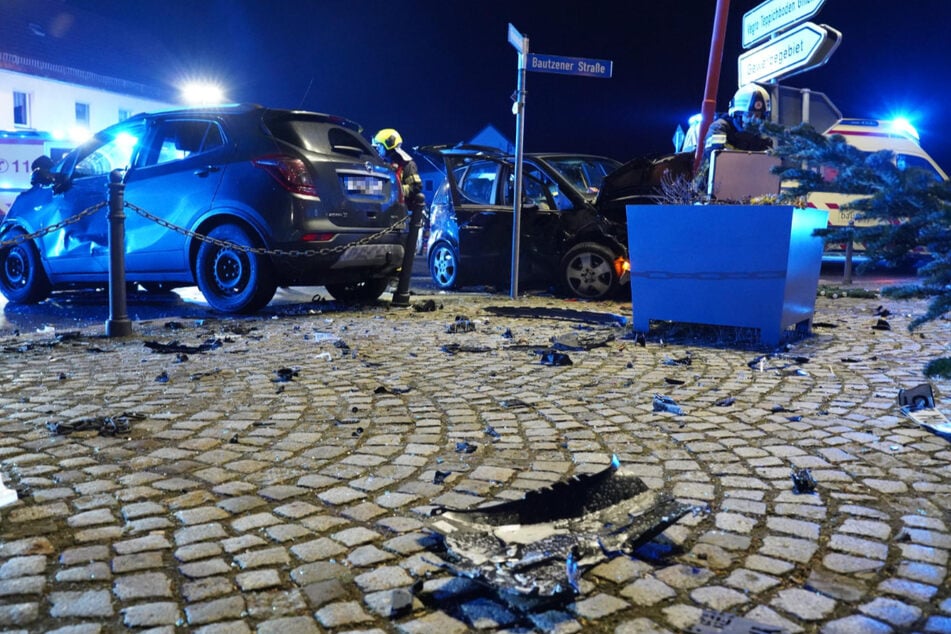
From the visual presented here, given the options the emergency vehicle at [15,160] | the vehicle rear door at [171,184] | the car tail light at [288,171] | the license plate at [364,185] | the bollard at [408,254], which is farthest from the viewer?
the emergency vehicle at [15,160]

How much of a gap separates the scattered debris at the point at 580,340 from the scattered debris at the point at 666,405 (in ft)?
6.01

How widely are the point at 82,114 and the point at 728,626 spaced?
4837 cm

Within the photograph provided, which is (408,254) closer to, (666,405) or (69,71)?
(666,405)

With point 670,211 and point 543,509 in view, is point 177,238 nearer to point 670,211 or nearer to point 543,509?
point 670,211

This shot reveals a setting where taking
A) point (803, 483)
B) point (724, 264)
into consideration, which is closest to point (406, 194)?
point (724, 264)

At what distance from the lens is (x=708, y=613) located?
2238 mm

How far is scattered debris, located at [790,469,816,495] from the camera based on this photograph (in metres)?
3.22

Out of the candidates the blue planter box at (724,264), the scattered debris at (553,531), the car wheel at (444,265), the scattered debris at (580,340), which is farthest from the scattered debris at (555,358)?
the car wheel at (444,265)

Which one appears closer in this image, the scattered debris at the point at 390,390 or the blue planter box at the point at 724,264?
the scattered debris at the point at 390,390

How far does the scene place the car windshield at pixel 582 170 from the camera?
10828 mm

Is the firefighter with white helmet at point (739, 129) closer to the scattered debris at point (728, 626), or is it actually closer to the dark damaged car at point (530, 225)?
the dark damaged car at point (530, 225)

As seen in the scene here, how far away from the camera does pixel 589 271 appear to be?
33.7ft

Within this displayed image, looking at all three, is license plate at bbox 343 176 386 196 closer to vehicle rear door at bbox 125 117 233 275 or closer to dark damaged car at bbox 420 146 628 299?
vehicle rear door at bbox 125 117 233 275

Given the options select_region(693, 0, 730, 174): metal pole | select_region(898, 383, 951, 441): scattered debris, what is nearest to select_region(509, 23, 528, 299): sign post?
select_region(693, 0, 730, 174): metal pole
